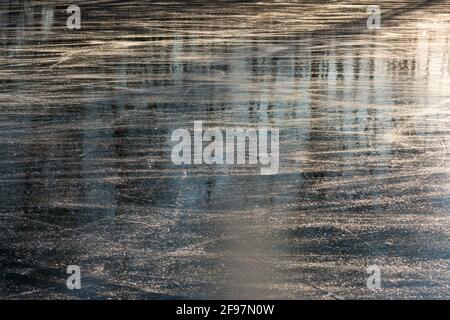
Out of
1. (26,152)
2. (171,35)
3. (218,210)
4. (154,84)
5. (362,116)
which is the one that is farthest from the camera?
(171,35)

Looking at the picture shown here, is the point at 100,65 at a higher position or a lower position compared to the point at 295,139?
higher

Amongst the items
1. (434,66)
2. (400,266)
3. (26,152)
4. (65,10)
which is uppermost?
(65,10)

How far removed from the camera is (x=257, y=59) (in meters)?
15.5

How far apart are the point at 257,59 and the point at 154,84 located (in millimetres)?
2898

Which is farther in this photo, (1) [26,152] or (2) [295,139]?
(2) [295,139]

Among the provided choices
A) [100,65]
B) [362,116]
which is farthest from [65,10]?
[362,116]

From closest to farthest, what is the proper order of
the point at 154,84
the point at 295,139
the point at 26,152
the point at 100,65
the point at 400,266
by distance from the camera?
1. the point at 400,266
2. the point at 26,152
3. the point at 295,139
4. the point at 154,84
5. the point at 100,65

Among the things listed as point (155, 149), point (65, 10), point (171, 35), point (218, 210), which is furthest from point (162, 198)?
point (65, 10)

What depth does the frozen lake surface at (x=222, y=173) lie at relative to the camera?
20.6ft

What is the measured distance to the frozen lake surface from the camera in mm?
6270

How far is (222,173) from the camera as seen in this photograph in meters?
8.72

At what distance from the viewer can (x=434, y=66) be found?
605 inches

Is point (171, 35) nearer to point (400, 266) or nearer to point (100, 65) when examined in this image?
point (100, 65)

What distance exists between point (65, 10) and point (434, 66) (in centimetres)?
1100
